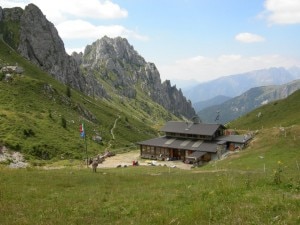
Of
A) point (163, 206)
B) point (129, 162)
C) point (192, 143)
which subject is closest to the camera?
point (163, 206)

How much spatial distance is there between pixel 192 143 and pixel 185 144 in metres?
1.89

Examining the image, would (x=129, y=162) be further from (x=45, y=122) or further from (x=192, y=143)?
(x=45, y=122)

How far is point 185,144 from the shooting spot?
93500 mm

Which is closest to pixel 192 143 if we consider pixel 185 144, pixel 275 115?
pixel 185 144

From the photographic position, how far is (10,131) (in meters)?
91.0

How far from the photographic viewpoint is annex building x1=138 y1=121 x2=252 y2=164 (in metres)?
86.8

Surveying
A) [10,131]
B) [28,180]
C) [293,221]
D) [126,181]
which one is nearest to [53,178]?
[28,180]

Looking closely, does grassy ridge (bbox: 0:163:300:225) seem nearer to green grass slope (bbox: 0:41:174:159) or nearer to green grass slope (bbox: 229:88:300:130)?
green grass slope (bbox: 0:41:174:159)

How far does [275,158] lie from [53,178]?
41.8m

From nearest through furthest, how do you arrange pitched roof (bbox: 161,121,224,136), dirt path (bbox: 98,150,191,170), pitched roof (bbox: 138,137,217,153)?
dirt path (bbox: 98,150,191,170), pitched roof (bbox: 138,137,217,153), pitched roof (bbox: 161,121,224,136)

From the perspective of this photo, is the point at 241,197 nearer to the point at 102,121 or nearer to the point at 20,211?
the point at 20,211

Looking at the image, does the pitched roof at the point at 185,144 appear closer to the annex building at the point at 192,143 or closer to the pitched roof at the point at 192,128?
the annex building at the point at 192,143

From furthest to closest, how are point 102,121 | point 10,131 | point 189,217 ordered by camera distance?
point 102,121 → point 10,131 → point 189,217

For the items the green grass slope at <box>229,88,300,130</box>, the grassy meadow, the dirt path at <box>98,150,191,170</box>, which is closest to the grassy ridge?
the grassy meadow
